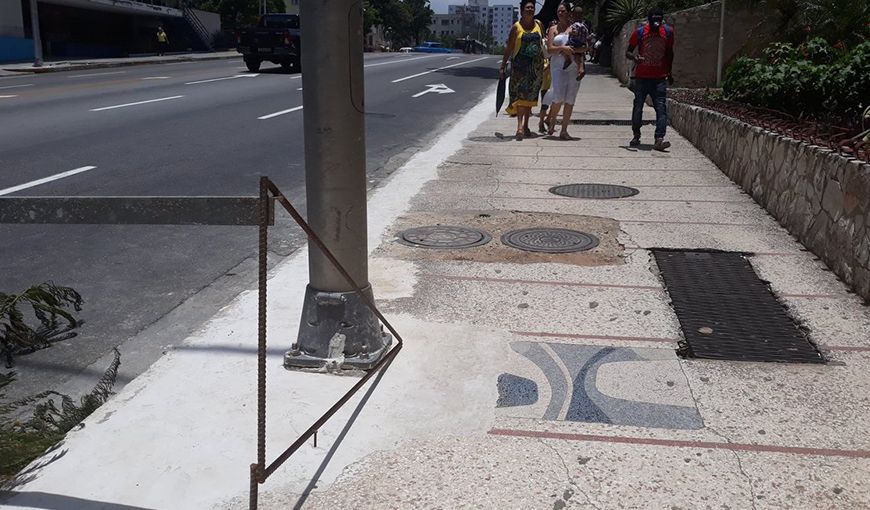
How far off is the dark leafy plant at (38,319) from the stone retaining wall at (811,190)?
463 cm

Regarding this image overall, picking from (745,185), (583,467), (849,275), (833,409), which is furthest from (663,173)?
(583,467)

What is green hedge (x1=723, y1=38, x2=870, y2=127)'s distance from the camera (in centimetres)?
745

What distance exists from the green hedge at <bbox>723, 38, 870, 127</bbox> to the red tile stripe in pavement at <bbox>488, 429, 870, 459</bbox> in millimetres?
4708

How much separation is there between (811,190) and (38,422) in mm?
5103

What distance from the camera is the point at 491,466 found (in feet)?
9.84

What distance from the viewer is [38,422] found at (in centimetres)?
336

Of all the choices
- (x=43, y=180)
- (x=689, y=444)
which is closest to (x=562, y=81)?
(x=43, y=180)

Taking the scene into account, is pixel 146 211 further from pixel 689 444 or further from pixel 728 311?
pixel 728 311

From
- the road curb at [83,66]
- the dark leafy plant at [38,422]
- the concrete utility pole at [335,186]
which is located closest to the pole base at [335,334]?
the concrete utility pole at [335,186]

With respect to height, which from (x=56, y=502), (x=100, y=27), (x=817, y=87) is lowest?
(x=56, y=502)

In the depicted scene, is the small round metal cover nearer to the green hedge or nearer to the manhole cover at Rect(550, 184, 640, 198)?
the manhole cover at Rect(550, 184, 640, 198)

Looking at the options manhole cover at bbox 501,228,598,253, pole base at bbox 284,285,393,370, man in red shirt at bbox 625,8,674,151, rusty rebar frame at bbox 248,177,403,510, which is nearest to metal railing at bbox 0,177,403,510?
rusty rebar frame at bbox 248,177,403,510

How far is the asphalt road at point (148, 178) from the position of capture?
4.63 meters

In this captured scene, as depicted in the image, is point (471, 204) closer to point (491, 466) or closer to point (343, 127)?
point (343, 127)
